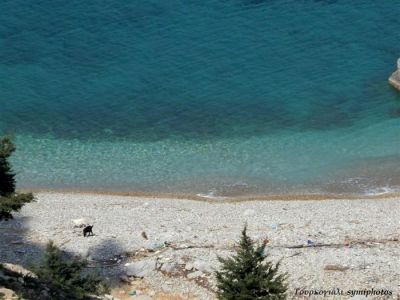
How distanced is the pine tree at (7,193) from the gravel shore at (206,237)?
703cm

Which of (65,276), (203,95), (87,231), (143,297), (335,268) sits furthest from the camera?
(203,95)

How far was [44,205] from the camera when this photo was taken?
186ft

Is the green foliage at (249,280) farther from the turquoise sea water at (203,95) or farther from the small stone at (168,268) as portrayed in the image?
the turquoise sea water at (203,95)

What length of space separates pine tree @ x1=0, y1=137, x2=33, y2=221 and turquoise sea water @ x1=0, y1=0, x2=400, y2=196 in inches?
825

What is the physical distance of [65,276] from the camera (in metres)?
40.6

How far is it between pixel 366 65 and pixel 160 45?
2298 cm

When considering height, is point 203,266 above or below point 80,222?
below

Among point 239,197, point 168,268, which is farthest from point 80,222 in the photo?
point 239,197

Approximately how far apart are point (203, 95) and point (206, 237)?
28.8 metres

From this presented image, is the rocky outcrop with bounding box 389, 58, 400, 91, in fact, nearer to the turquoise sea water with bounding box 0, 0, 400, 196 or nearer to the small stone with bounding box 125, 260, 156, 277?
the turquoise sea water with bounding box 0, 0, 400, 196

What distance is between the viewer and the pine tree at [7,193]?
39.7 metres

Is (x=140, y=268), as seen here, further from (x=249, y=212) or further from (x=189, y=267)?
(x=249, y=212)

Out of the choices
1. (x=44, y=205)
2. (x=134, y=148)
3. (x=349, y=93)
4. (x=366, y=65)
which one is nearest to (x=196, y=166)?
(x=134, y=148)

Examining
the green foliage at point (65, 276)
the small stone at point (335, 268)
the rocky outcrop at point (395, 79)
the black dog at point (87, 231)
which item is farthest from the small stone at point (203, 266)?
the rocky outcrop at point (395, 79)
